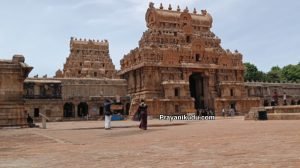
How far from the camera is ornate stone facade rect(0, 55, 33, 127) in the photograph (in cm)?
2277

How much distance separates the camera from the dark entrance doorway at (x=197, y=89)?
6337 cm

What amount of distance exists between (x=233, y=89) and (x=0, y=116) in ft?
148

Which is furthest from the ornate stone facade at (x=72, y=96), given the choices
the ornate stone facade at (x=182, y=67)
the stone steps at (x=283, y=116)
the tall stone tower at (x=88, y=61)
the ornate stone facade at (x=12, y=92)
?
the stone steps at (x=283, y=116)

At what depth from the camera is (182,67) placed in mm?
58594

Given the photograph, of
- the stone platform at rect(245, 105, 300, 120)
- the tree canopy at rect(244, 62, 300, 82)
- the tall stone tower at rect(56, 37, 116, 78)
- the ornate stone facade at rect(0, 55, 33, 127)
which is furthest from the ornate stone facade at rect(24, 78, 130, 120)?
the tree canopy at rect(244, 62, 300, 82)

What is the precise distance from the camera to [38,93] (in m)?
54.2

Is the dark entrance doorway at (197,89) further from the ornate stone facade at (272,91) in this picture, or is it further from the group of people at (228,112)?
the ornate stone facade at (272,91)

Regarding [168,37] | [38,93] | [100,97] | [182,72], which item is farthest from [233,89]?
[38,93]

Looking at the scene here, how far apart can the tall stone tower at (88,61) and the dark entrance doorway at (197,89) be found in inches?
695

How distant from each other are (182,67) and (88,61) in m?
25.4

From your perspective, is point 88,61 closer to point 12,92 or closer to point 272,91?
point 272,91

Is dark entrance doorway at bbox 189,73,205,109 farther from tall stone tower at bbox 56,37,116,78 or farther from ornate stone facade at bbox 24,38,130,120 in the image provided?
tall stone tower at bbox 56,37,116,78

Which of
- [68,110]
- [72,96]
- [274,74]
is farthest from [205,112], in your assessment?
[274,74]

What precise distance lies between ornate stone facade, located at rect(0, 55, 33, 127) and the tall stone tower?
47.7m
